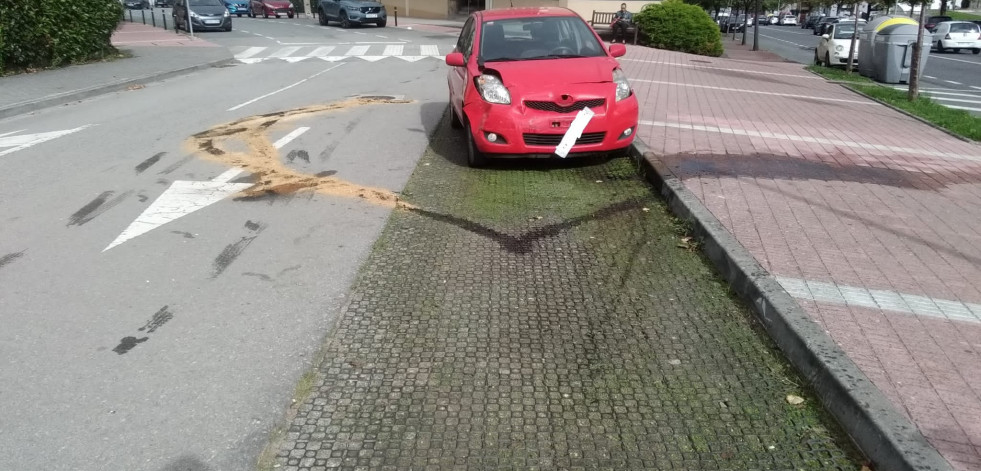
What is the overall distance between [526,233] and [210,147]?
16.1ft

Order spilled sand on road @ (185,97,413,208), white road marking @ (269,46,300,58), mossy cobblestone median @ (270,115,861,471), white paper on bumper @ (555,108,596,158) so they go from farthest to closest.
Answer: white road marking @ (269,46,300,58), white paper on bumper @ (555,108,596,158), spilled sand on road @ (185,97,413,208), mossy cobblestone median @ (270,115,861,471)

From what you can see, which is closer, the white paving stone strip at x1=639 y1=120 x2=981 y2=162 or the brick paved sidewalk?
the brick paved sidewalk

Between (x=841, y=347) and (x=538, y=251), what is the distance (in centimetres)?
232

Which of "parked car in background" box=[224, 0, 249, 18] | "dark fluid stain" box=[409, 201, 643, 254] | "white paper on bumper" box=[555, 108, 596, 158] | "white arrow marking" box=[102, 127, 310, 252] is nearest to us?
"dark fluid stain" box=[409, 201, 643, 254]

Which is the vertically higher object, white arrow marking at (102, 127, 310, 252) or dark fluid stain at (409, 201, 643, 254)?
white arrow marking at (102, 127, 310, 252)

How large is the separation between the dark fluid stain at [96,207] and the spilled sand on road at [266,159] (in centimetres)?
109

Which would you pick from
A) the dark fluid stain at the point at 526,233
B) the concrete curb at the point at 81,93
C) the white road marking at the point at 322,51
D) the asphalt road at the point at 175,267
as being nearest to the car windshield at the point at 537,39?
the asphalt road at the point at 175,267

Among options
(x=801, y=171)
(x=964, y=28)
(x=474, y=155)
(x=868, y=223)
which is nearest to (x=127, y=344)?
(x=474, y=155)

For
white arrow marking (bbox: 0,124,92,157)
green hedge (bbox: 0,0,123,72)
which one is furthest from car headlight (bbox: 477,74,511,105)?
green hedge (bbox: 0,0,123,72)

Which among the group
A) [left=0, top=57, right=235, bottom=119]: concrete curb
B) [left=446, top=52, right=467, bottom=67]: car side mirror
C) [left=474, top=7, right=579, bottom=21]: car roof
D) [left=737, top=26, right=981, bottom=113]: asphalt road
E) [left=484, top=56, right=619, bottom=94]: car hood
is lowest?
[left=737, top=26, right=981, bottom=113]: asphalt road

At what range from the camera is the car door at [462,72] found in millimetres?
8422

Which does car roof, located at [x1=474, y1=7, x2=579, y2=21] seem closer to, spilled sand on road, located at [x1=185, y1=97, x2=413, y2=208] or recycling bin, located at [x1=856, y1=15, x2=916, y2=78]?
spilled sand on road, located at [x1=185, y1=97, x2=413, y2=208]

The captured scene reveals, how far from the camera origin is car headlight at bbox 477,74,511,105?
24.6ft

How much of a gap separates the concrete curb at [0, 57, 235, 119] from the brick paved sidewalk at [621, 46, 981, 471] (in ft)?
32.9
